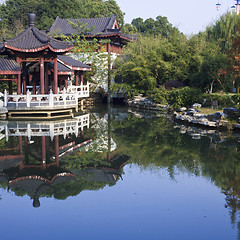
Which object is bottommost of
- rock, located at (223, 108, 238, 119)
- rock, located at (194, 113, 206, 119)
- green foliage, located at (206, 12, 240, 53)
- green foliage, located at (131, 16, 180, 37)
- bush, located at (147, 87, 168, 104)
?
rock, located at (194, 113, 206, 119)

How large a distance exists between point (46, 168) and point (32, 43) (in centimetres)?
973

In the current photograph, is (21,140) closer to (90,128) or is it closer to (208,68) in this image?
(90,128)

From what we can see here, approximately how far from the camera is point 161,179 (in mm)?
6465

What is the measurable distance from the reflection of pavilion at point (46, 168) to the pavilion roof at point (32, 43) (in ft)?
16.9

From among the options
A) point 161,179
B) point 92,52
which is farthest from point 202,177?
point 92,52

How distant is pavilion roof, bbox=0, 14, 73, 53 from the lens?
15.1 metres

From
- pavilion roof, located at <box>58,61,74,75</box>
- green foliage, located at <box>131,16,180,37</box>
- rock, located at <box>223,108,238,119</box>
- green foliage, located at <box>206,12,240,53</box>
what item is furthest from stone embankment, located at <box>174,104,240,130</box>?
green foliage, located at <box>131,16,180,37</box>

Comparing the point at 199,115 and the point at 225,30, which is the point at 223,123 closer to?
the point at 199,115

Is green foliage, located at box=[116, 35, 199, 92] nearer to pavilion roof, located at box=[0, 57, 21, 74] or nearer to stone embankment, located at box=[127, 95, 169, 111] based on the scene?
stone embankment, located at box=[127, 95, 169, 111]

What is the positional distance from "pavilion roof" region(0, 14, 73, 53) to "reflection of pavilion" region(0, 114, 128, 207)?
5.16 meters

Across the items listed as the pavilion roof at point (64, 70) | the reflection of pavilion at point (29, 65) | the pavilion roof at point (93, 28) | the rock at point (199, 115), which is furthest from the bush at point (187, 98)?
the pavilion roof at point (93, 28)

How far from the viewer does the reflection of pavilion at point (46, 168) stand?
19.4 feet

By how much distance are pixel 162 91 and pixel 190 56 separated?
328 centimetres

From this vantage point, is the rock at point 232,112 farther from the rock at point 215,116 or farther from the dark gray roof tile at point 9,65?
the dark gray roof tile at point 9,65
